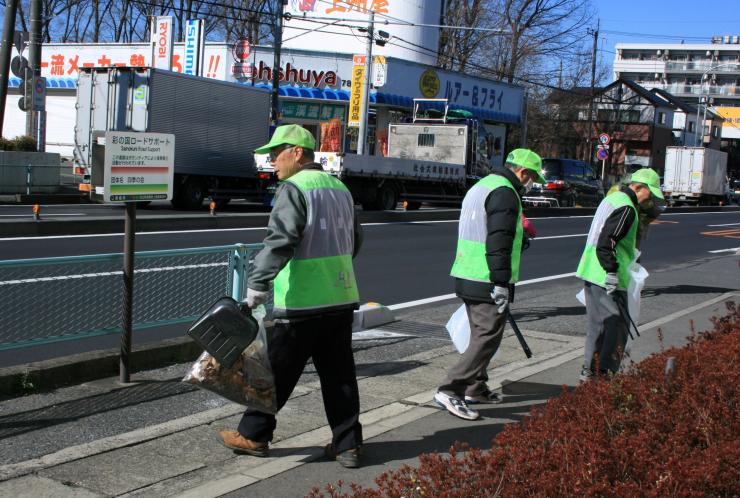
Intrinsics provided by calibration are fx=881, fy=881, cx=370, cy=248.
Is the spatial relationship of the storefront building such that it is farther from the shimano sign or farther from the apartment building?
the apartment building

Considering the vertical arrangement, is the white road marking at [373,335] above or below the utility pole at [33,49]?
below

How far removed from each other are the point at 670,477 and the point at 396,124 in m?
Result: 28.3

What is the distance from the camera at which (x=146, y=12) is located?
63469mm

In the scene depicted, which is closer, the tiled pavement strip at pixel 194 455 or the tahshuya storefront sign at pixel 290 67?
the tiled pavement strip at pixel 194 455

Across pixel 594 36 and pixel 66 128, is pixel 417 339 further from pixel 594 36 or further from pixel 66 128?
pixel 594 36

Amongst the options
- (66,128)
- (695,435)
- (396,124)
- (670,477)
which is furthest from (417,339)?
(66,128)

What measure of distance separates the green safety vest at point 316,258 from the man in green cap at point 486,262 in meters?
1.32

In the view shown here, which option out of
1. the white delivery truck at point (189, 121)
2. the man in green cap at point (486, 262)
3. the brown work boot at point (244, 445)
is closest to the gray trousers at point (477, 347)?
the man in green cap at point (486, 262)

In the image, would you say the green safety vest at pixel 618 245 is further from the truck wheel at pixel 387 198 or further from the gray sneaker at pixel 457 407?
the truck wheel at pixel 387 198

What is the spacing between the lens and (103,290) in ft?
23.2

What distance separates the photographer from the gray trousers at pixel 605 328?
6.64 metres

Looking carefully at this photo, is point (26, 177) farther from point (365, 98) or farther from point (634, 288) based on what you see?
point (634, 288)

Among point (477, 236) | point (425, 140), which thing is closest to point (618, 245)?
point (477, 236)

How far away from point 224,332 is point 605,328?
10.6ft
